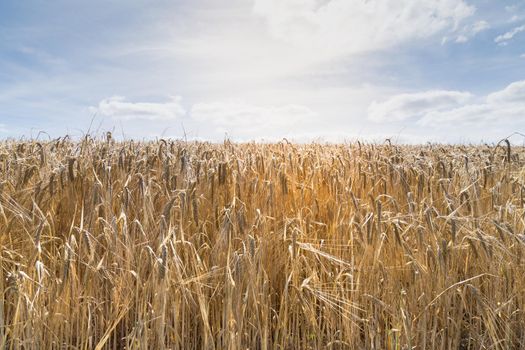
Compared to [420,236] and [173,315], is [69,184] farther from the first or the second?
[420,236]

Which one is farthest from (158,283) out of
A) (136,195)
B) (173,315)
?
(136,195)

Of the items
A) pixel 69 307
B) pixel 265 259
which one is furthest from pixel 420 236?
pixel 69 307

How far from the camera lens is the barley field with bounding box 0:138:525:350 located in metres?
2.09

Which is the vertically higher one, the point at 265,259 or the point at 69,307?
the point at 265,259

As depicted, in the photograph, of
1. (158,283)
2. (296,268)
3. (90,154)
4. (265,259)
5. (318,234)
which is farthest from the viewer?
(90,154)

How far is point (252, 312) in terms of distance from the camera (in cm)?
216

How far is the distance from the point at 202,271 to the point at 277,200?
0.99 m

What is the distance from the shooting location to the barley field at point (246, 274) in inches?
82.4

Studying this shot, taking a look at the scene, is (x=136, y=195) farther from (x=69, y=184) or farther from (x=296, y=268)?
(x=296, y=268)

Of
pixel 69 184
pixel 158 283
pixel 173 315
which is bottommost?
pixel 173 315

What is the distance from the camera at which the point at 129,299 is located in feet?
7.80

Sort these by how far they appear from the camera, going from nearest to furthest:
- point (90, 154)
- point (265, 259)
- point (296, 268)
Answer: point (296, 268) < point (265, 259) < point (90, 154)

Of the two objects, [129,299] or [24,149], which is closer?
[129,299]

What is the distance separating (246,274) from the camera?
7.21 feet
